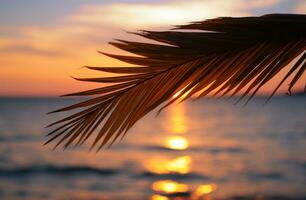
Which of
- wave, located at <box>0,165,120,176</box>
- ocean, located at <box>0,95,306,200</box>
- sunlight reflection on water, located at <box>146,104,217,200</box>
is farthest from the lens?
wave, located at <box>0,165,120,176</box>

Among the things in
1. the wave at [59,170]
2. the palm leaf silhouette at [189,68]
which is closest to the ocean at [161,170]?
the wave at [59,170]

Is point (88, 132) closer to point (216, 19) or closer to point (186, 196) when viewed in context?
point (216, 19)

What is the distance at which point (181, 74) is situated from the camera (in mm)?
886

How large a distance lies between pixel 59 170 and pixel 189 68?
869 inches

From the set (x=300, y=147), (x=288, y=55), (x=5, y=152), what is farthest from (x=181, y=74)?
(x=300, y=147)

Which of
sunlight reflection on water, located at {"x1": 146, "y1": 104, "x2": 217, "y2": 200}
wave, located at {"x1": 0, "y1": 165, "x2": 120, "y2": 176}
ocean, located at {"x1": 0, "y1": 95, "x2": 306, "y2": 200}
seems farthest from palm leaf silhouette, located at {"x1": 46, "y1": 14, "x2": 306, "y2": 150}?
wave, located at {"x1": 0, "y1": 165, "x2": 120, "y2": 176}

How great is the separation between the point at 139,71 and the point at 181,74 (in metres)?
0.08

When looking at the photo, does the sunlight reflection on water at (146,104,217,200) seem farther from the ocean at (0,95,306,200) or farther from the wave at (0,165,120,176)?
the wave at (0,165,120,176)

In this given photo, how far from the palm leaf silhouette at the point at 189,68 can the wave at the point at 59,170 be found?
20.8 meters

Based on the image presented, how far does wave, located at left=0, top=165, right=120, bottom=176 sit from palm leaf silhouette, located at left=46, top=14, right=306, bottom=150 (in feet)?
68.2

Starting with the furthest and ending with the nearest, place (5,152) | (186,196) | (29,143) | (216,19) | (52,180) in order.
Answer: (29,143) → (5,152) → (52,180) → (186,196) → (216,19)

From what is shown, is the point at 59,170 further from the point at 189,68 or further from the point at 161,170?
the point at 189,68

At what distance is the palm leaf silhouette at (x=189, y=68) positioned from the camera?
0.82 meters

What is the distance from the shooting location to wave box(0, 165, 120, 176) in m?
21.4
